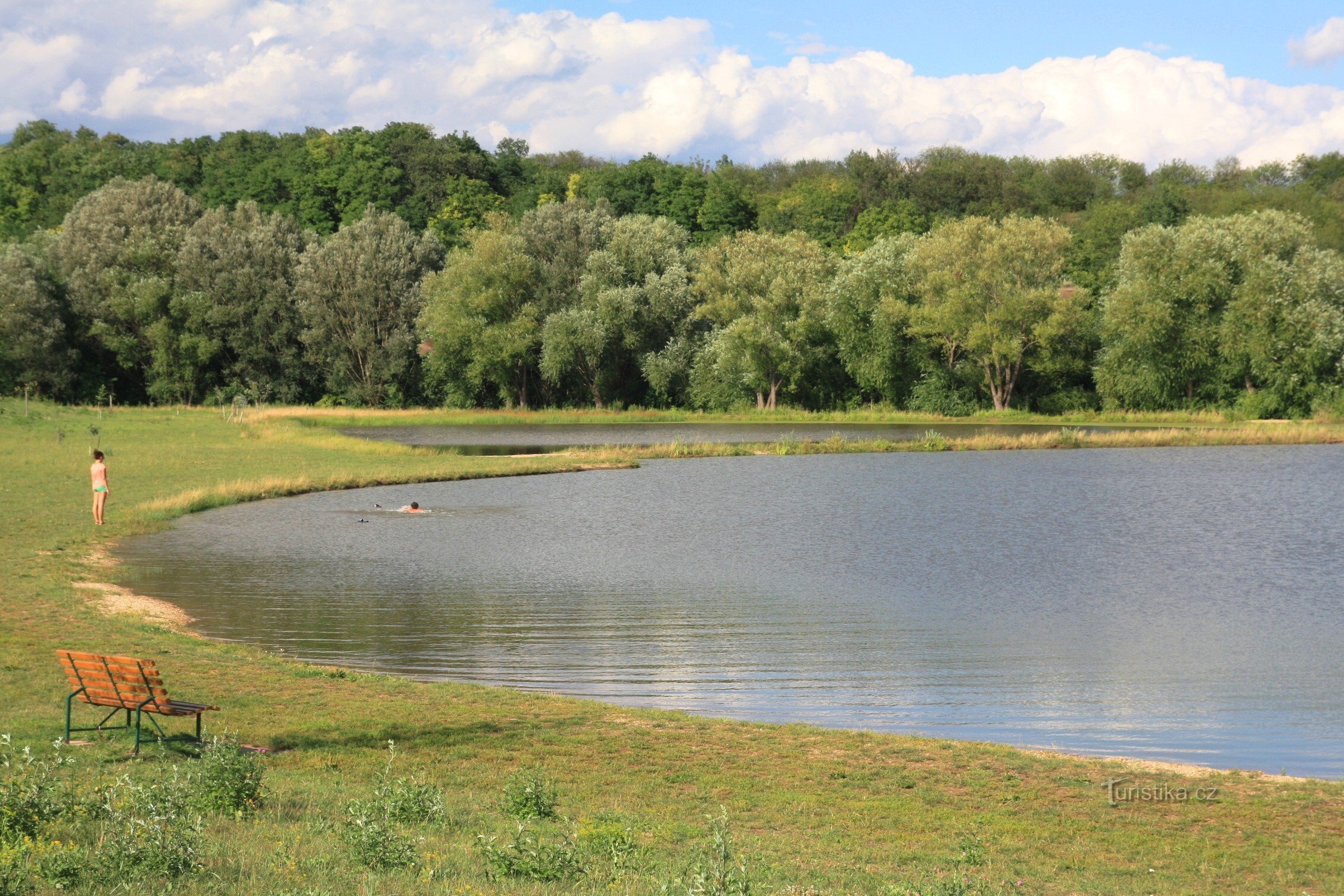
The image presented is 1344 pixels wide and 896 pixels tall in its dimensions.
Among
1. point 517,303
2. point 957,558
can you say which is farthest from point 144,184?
point 957,558

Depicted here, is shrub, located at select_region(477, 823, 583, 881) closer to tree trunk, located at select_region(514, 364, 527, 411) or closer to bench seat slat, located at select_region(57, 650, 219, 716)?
bench seat slat, located at select_region(57, 650, 219, 716)

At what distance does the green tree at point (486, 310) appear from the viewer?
8275cm

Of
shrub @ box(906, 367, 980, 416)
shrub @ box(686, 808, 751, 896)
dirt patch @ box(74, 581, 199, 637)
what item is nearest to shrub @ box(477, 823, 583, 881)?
shrub @ box(686, 808, 751, 896)

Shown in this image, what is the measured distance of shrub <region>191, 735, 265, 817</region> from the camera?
9156 millimetres

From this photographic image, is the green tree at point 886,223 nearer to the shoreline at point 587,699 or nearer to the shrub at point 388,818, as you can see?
the shoreline at point 587,699

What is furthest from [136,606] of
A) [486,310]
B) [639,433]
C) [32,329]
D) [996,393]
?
[32,329]

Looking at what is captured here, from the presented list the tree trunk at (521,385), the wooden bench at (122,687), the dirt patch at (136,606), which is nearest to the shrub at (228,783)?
the wooden bench at (122,687)

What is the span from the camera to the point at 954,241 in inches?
3007

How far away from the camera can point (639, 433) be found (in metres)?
73.8

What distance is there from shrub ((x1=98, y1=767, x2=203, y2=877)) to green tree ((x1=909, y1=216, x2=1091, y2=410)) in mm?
71152

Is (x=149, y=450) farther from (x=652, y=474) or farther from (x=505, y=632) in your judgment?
(x=505, y=632)

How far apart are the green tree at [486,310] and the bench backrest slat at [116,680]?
235 feet

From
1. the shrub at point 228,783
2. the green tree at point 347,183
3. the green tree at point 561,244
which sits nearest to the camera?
the shrub at point 228,783

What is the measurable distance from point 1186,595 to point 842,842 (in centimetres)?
1671
